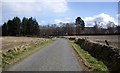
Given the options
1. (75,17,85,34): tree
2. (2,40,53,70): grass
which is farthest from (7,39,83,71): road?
(75,17,85,34): tree

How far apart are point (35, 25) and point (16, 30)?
15667mm

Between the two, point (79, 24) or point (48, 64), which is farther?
point (79, 24)

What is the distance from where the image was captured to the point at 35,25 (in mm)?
155500

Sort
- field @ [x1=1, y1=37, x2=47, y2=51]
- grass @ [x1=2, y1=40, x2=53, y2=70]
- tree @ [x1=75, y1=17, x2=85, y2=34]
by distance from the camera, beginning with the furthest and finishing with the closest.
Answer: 1. tree @ [x1=75, y1=17, x2=85, y2=34]
2. field @ [x1=1, y1=37, x2=47, y2=51]
3. grass @ [x1=2, y1=40, x2=53, y2=70]

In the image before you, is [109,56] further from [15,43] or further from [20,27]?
[20,27]

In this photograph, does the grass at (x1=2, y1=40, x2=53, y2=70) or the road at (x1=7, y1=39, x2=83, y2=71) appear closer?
the road at (x1=7, y1=39, x2=83, y2=71)

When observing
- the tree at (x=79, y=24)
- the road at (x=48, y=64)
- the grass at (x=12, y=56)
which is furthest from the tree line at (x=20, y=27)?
the road at (x=48, y=64)

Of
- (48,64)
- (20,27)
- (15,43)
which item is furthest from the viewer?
(20,27)

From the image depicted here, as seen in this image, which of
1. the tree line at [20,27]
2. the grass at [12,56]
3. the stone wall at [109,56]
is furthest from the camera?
the tree line at [20,27]

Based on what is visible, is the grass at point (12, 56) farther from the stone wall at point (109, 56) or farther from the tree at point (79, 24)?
the tree at point (79, 24)

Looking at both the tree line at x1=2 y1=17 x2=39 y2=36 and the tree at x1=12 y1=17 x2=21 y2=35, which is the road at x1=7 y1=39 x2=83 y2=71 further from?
the tree line at x1=2 y1=17 x2=39 y2=36

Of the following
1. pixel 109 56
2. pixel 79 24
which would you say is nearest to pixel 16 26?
pixel 79 24

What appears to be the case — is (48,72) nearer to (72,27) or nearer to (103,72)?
(103,72)

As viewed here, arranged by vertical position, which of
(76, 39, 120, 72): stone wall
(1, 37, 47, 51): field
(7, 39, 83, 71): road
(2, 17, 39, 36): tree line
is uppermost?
(2, 17, 39, 36): tree line
